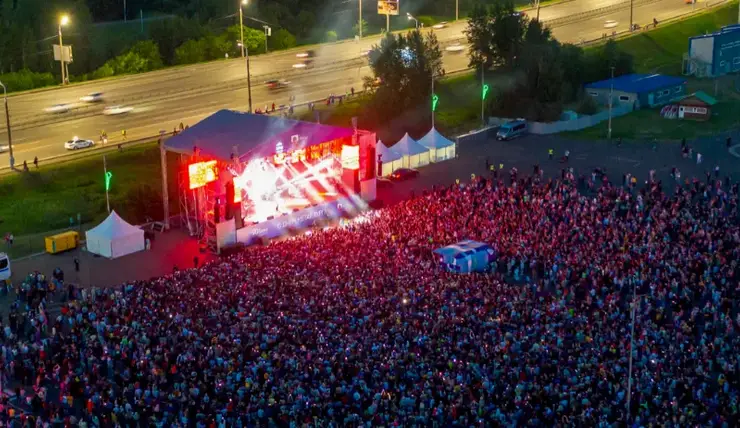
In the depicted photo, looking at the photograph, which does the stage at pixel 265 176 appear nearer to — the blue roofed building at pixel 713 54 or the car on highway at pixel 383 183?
the car on highway at pixel 383 183

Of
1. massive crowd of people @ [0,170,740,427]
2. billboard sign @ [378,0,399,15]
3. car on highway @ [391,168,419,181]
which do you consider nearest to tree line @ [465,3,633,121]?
billboard sign @ [378,0,399,15]

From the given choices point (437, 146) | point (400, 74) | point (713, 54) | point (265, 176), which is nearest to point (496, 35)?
point (400, 74)

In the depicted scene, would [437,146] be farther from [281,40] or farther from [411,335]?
[281,40]

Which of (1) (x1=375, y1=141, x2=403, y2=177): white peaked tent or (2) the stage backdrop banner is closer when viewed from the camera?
(2) the stage backdrop banner

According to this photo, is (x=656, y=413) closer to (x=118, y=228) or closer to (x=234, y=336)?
(x=234, y=336)

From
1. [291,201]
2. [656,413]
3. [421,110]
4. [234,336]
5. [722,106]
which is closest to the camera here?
[656,413]

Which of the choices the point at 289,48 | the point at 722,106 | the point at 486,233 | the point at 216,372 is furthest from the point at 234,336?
the point at 289,48

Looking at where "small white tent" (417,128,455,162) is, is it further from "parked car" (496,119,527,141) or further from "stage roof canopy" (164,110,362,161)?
"stage roof canopy" (164,110,362,161)
